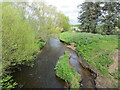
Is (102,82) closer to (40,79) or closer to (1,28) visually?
(40,79)

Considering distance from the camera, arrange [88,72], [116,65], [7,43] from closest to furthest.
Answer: [7,43], [116,65], [88,72]

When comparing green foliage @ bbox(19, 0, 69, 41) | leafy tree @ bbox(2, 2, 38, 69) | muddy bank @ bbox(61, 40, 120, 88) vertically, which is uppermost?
green foliage @ bbox(19, 0, 69, 41)

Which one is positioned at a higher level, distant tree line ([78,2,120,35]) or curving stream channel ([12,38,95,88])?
distant tree line ([78,2,120,35])

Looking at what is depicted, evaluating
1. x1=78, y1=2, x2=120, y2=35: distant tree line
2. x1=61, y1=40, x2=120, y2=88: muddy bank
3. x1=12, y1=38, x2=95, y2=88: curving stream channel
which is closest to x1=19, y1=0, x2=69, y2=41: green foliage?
x1=12, y1=38, x2=95, y2=88: curving stream channel

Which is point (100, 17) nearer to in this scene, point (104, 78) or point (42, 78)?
point (104, 78)

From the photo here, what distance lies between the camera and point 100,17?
899 inches

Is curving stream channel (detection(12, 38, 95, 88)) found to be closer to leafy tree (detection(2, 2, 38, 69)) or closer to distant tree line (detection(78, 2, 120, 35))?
leafy tree (detection(2, 2, 38, 69))

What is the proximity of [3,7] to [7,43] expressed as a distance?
2.41m

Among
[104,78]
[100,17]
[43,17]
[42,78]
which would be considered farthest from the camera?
[100,17]

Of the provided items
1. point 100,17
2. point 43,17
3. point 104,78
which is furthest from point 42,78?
point 100,17

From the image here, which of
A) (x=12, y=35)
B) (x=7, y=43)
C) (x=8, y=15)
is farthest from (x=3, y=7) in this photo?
(x=7, y=43)

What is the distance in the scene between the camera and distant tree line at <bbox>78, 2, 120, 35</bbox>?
20203 millimetres

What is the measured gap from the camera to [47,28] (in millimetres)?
14930

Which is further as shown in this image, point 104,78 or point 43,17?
point 43,17
